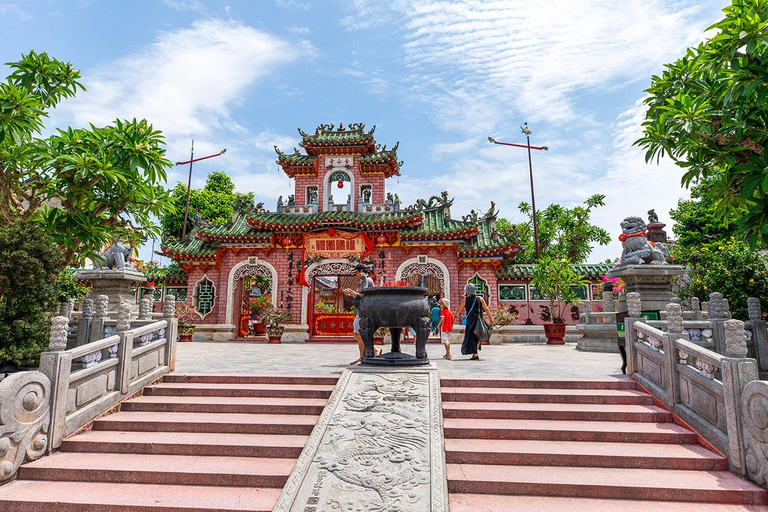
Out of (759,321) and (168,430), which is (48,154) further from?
(759,321)

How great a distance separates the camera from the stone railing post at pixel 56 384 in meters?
4.44

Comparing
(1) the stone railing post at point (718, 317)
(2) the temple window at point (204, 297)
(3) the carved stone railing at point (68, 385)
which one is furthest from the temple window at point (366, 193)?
(1) the stone railing post at point (718, 317)

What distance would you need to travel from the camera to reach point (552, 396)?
17.6 ft

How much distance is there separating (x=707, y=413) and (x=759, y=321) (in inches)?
125

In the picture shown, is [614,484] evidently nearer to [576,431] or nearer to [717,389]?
[576,431]

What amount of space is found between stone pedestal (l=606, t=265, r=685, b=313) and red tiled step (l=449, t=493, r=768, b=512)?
6.71m

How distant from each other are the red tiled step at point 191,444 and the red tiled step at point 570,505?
1.80m

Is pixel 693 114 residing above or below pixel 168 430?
above

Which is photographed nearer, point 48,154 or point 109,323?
point 48,154

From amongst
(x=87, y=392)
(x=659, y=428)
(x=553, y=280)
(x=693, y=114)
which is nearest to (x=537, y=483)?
(x=659, y=428)

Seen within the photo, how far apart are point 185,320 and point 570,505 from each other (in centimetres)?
1640

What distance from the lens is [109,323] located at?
25.0ft

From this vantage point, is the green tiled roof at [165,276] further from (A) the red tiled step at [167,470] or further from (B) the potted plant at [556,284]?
(A) the red tiled step at [167,470]

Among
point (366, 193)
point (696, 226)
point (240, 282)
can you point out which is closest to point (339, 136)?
point (366, 193)
